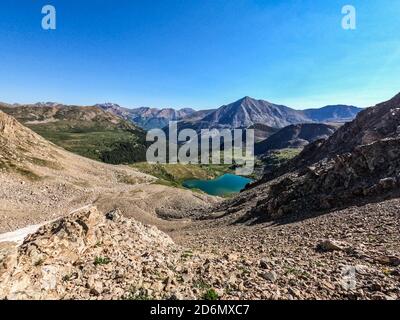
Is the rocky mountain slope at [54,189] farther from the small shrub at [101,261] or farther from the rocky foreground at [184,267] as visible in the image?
the small shrub at [101,261]

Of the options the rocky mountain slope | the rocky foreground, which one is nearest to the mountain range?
the rocky foreground

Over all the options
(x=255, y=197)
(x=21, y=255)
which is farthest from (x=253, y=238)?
(x=255, y=197)

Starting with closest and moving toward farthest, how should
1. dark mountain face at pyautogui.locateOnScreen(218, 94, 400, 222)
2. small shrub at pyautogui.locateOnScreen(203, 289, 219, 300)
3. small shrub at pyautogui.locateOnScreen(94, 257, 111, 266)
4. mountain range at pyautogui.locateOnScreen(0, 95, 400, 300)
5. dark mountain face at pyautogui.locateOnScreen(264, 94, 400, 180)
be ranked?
small shrub at pyautogui.locateOnScreen(203, 289, 219, 300) → mountain range at pyautogui.locateOnScreen(0, 95, 400, 300) → small shrub at pyautogui.locateOnScreen(94, 257, 111, 266) → dark mountain face at pyautogui.locateOnScreen(218, 94, 400, 222) → dark mountain face at pyautogui.locateOnScreen(264, 94, 400, 180)

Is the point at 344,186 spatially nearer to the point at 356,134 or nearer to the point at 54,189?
the point at 356,134

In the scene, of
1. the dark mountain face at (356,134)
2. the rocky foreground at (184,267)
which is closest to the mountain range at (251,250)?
the rocky foreground at (184,267)

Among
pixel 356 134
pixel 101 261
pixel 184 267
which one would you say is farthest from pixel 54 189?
pixel 184 267

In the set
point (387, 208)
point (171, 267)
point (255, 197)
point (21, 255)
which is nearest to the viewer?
point (21, 255)

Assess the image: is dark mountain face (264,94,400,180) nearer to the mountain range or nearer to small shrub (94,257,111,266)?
the mountain range
